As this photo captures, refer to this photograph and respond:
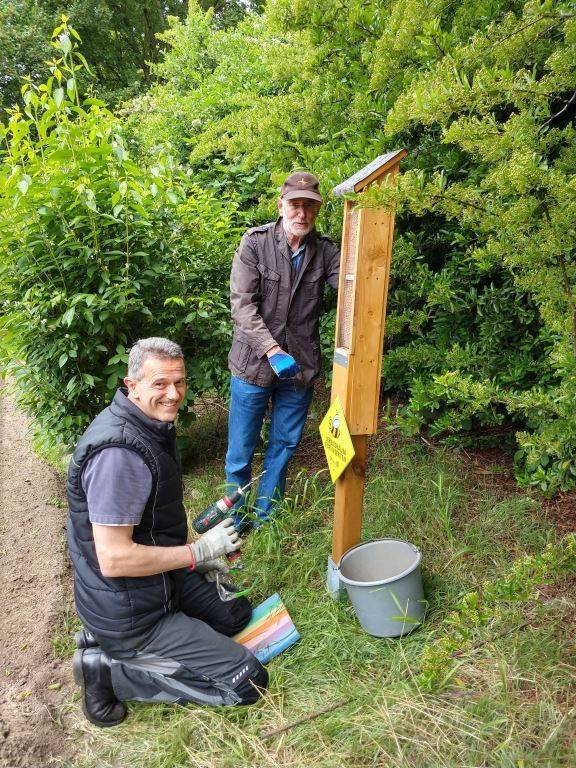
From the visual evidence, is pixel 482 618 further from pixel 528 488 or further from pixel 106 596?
pixel 528 488

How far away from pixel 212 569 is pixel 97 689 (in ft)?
2.37

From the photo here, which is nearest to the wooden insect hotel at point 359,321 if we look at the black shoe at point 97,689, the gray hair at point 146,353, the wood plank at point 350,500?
the wood plank at point 350,500

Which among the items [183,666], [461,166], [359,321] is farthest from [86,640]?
[461,166]

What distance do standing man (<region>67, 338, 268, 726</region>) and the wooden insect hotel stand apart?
0.61 m

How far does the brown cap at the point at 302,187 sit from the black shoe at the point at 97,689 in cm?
230

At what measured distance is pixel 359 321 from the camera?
2395mm

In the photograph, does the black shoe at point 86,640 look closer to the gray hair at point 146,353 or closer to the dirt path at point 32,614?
the dirt path at point 32,614

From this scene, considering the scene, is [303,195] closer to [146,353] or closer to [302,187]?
[302,187]

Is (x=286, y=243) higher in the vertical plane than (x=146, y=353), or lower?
higher

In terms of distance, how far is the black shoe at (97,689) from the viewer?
90.9 inches

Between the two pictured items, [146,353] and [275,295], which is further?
[275,295]

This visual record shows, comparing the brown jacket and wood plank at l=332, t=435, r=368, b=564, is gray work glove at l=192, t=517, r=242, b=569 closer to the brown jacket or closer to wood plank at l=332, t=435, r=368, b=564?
wood plank at l=332, t=435, r=368, b=564

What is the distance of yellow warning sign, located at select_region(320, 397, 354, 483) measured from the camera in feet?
8.07

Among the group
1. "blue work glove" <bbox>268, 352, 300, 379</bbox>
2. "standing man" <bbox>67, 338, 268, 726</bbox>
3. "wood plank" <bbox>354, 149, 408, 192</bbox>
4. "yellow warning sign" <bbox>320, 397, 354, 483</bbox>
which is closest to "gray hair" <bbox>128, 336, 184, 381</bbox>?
"standing man" <bbox>67, 338, 268, 726</bbox>
